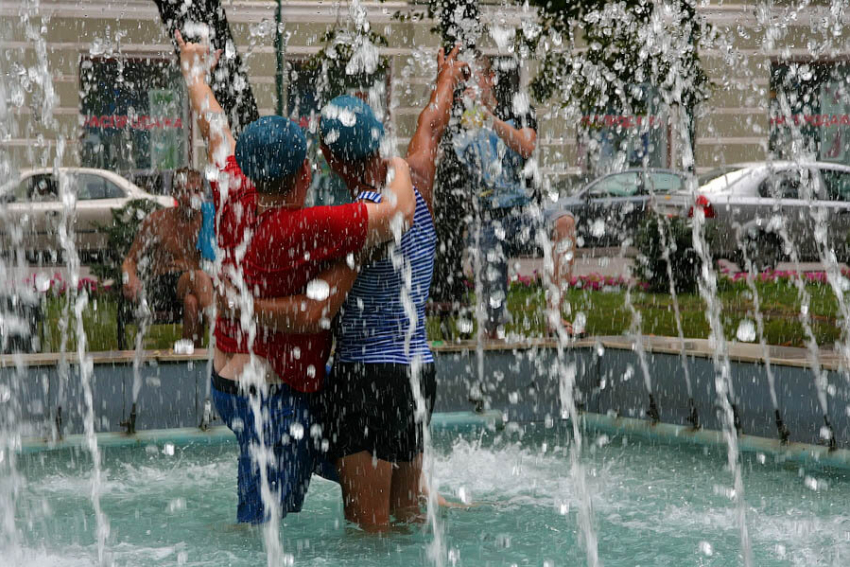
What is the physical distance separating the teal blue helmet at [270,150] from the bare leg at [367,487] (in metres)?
0.89

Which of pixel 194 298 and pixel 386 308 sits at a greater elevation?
pixel 194 298

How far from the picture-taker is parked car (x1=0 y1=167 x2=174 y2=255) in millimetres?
15594

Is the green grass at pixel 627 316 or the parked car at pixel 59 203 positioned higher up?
the parked car at pixel 59 203

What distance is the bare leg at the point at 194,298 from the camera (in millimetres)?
7629

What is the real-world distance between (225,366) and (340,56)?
47.4ft

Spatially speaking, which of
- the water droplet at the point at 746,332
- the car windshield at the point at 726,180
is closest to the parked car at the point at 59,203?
the car windshield at the point at 726,180

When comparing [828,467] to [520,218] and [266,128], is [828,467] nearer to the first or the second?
[266,128]

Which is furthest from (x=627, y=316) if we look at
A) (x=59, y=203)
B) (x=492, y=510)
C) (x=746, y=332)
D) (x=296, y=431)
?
(x=59, y=203)

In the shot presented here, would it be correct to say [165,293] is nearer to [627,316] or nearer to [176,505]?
[176,505]

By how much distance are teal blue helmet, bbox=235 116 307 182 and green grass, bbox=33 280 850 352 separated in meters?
4.92

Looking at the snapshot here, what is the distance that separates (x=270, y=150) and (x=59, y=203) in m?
13.9

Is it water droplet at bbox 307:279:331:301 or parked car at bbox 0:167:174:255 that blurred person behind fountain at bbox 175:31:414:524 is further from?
parked car at bbox 0:167:174:255

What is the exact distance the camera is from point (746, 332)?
886 cm

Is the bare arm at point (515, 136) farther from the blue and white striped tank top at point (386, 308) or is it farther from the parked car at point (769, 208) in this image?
the parked car at point (769, 208)
